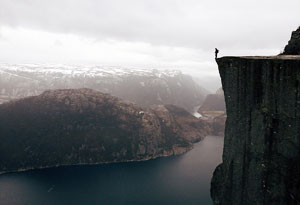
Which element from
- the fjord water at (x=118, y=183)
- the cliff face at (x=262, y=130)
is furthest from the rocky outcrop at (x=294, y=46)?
the fjord water at (x=118, y=183)

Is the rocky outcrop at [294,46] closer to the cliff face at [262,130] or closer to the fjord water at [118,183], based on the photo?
the cliff face at [262,130]

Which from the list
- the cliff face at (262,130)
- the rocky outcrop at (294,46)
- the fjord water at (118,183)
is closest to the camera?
the cliff face at (262,130)

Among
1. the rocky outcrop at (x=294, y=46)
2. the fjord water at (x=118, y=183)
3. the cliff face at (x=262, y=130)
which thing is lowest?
the fjord water at (x=118, y=183)

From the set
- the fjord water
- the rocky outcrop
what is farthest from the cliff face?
the fjord water

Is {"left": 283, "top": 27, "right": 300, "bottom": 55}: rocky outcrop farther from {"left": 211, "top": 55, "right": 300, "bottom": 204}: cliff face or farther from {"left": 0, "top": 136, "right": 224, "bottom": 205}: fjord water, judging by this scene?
{"left": 0, "top": 136, "right": 224, "bottom": 205}: fjord water

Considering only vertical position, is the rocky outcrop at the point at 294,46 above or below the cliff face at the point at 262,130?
above

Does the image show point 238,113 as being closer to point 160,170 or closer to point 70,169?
point 160,170

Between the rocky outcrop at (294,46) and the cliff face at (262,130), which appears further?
the rocky outcrop at (294,46)
